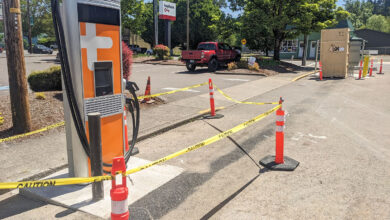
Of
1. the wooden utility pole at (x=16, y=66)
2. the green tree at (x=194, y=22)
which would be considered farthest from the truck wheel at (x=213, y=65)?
the green tree at (x=194, y=22)

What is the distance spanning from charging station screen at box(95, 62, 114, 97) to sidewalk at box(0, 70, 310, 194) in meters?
1.72

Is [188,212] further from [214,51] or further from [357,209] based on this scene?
[214,51]

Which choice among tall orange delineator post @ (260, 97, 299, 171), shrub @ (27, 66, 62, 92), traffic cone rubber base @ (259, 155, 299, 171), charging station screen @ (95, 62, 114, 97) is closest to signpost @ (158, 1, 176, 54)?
shrub @ (27, 66, 62, 92)

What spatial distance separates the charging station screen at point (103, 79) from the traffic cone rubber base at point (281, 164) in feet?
9.38

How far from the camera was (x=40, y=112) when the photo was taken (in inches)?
310

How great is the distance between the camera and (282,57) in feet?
158

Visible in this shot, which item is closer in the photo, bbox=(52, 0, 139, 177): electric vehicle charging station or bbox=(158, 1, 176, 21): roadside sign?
bbox=(52, 0, 139, 177): electric vehicle charging station

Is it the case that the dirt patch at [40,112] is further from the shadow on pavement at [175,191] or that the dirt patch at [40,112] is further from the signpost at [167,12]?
the signpost at [167,12]

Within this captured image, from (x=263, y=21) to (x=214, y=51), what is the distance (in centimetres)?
599

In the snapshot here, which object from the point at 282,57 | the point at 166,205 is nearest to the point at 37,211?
the point at 166,205

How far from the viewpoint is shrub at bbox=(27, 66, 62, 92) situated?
32.0 ft

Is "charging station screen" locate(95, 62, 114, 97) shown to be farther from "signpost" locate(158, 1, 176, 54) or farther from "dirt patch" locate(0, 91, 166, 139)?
"signpost" locate(158, 1, 176, 54)

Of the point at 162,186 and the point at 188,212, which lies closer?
the point at 188,212

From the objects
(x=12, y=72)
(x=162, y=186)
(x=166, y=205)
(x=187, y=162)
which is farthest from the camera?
(x=12, y=72)
